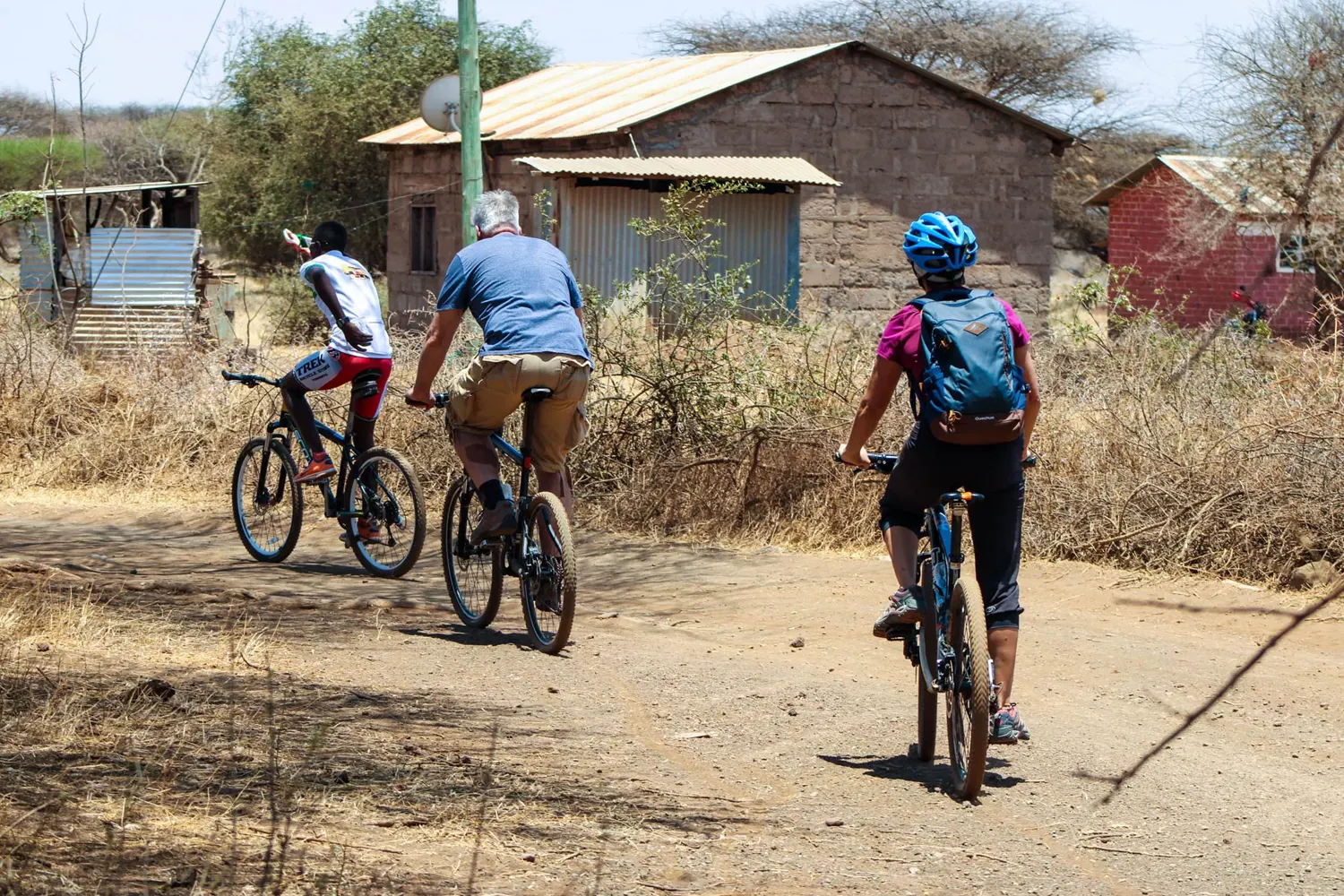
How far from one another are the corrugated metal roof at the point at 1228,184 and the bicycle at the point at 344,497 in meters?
17.1

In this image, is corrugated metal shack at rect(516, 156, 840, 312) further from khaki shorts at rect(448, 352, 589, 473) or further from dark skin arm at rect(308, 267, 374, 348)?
khaki shorts at rect(448, 352, 589, 473)

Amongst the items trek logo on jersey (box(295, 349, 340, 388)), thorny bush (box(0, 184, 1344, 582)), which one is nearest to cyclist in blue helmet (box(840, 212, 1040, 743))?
thorny bush (box(0, 184, 1344, 582))

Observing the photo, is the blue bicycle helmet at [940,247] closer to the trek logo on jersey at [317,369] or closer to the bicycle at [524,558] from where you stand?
the bicycle at [524,558]

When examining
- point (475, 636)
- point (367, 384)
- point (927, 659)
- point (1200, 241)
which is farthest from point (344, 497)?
point (1200, 241)

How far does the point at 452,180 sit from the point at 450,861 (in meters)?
19.4

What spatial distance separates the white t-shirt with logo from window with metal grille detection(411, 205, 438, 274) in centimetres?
1521

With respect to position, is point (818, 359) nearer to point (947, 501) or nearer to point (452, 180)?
point (947, 501)

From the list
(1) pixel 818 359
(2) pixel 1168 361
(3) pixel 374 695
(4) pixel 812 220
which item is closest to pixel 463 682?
(3) pixel 374 695

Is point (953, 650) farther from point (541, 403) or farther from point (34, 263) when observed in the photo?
point (34, 263)

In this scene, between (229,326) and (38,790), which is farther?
(229,326)

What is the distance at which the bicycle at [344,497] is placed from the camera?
7945 mm

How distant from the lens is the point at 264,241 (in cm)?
3328

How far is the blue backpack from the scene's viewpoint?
4508 mm

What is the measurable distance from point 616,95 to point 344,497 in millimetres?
14466
